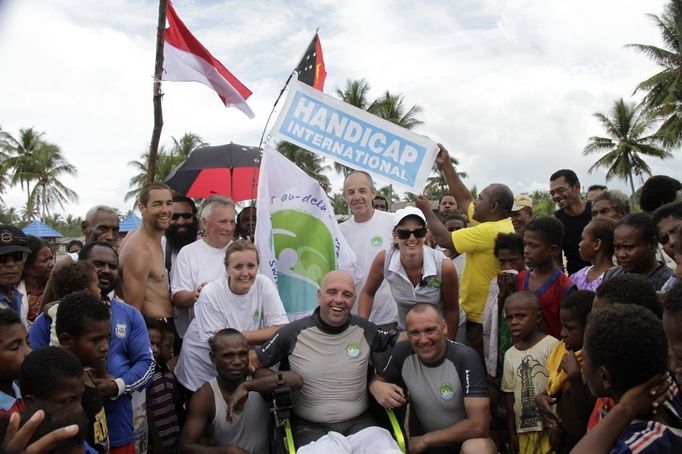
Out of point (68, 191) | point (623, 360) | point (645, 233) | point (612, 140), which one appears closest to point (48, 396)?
point (623, 360)

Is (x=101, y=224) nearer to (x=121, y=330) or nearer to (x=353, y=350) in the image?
(x=121, y=330)

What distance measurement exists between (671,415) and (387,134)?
3108mm

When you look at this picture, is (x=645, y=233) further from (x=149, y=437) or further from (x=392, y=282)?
(x=149, y=437)

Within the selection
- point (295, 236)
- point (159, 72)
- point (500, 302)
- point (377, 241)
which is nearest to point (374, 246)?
point (377, 241)

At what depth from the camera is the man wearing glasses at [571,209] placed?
18.8ft

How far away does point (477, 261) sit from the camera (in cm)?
476

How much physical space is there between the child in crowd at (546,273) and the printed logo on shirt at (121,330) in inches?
106

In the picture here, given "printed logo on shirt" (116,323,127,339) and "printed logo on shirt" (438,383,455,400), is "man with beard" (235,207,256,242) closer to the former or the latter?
"printed logo on shirt" (116,323,127,339)

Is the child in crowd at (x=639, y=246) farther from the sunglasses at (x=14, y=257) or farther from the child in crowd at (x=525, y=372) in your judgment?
the sunglasses at (x=14, y=257)

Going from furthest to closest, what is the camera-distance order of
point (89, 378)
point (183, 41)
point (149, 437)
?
point (183, 41) < point (149, 437) < point (89, 378)

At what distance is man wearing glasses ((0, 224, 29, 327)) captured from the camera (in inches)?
151

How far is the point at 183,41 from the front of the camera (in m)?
7.53

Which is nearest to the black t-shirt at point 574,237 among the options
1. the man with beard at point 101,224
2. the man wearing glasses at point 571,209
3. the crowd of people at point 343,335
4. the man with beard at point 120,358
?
the man wearing glasses at point 571,209

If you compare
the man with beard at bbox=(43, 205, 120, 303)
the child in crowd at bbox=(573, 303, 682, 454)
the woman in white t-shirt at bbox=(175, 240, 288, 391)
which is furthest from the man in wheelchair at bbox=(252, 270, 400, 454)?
the man with beard at bbox=(43, 205, 120, 303)
